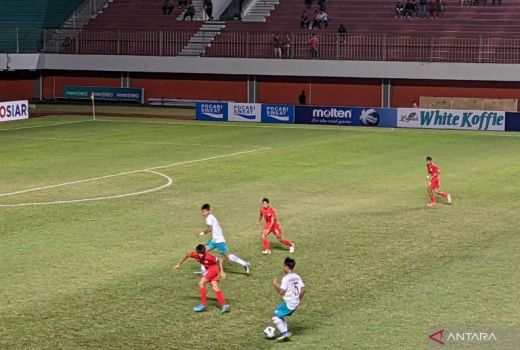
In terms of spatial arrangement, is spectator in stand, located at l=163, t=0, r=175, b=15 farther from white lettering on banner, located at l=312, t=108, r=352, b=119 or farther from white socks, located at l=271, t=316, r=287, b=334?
white socks, located at l=271, t=316, r=287, b=334

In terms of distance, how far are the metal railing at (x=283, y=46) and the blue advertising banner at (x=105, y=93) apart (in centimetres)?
278

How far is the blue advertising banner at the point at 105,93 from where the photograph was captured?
76.2 meters

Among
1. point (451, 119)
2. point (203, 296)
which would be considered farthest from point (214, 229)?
point (451, 119)

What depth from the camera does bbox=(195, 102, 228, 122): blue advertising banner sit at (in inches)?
2525

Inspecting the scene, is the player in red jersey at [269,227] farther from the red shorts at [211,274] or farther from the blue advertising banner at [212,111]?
the blue advertising banner at [212,111]

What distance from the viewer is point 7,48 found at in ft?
246

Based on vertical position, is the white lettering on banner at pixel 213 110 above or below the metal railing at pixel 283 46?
below

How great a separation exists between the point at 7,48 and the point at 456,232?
177 ft

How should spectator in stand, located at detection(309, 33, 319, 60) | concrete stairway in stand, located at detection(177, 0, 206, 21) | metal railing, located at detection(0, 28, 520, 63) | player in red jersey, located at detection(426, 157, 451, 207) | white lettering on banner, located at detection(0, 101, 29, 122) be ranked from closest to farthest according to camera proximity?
player in red jersey, located at detection(426, 157, 451, 207) < white lettering on banner, located at detection(0, 101, 29, 122) < metal railing, located at detection(0, 28, 520, 63) < spectator in stand, located at detection(309, 33, 319, 60) < concrete stairway in stand, located at detection(177, 0, 206, 21)

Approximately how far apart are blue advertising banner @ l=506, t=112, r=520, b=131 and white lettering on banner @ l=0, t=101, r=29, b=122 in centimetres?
2884

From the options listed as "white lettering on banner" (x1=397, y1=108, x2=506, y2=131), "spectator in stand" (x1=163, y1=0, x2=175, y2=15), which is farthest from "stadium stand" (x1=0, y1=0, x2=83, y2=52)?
"white lettering on banner" (x1=397, y1=108, x2=506, y2=131)

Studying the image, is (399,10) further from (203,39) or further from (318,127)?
(318,127)

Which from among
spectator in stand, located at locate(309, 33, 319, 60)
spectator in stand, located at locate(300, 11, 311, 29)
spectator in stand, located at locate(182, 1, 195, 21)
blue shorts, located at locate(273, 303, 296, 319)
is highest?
spectator in stand, located at locate(182, 1, 195, 21)

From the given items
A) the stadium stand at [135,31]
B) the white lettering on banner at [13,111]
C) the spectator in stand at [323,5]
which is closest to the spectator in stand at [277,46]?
the spectator in stand at [323,5]
